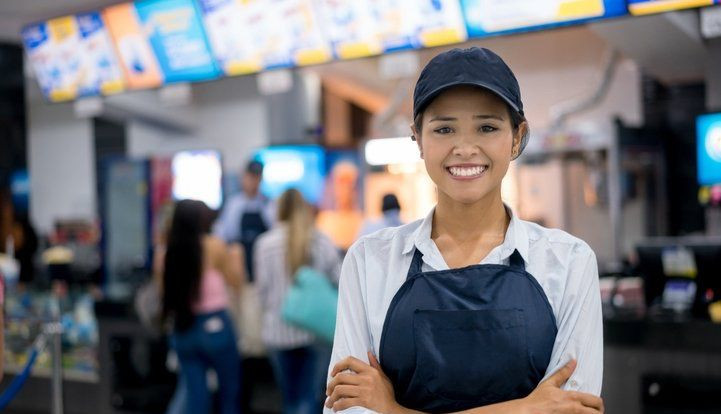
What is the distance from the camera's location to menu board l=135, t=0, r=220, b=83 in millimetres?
5789

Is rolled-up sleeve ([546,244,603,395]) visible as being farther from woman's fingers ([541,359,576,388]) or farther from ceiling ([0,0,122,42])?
ceiling ([0,0,122,42])

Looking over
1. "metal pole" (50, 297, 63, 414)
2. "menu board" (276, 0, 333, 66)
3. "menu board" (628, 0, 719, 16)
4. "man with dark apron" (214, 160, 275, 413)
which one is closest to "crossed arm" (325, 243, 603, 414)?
"menu board" (628, 0, 719, 16)

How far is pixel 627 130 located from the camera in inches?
304

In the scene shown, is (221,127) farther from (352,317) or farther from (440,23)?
(352,317)

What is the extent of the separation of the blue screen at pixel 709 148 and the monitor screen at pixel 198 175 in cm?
443

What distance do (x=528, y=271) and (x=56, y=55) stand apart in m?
5.81

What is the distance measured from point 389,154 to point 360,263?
6.93m

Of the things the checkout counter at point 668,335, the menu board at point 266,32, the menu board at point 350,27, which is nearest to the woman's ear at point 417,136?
the checkout counter at point 668,335

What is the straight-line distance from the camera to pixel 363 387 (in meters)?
1.43

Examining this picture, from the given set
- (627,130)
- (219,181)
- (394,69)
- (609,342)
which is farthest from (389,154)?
(609,342)

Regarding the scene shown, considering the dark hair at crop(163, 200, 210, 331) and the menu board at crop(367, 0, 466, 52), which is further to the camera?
the menu board at crop(367, 0, 466, 52)

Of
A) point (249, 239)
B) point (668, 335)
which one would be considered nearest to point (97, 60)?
point (249, 239)

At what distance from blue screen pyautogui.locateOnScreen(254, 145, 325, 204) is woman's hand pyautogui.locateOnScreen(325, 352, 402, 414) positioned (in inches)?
270

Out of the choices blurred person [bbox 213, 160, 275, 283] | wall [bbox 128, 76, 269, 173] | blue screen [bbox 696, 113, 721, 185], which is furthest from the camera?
wall [bbox 128, 76, 269, 173]
